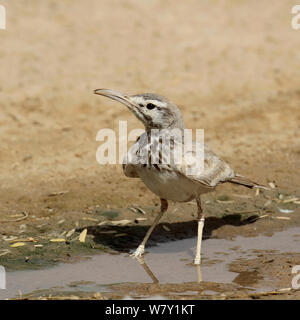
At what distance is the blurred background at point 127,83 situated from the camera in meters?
10.0

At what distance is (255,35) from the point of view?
16125mm

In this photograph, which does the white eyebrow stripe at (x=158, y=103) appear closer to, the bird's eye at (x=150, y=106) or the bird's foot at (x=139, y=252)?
the bird's eye at (x=150, y=106)

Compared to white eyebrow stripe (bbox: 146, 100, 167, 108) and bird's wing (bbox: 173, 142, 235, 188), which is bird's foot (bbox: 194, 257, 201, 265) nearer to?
bird's wing (bbox: 173, 142, 235, 188)

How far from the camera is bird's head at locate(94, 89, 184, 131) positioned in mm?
7328

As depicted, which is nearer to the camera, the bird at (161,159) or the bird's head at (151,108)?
the bird at (161,159)

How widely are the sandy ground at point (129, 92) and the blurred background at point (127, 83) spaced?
0.07 ft

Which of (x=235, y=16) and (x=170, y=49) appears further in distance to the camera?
(x=235, y=16)

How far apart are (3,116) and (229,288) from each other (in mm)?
6603

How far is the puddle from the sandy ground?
43cm

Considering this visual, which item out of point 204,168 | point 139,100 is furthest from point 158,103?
point 204,168

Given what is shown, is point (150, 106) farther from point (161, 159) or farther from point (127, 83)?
point (127, 83)

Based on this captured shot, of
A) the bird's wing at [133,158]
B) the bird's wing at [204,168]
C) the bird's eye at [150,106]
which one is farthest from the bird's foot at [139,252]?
the bird's eye at [150,106]

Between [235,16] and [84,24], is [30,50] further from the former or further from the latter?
[235,16]

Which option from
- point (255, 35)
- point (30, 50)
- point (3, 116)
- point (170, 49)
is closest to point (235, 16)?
point (255, 35)
